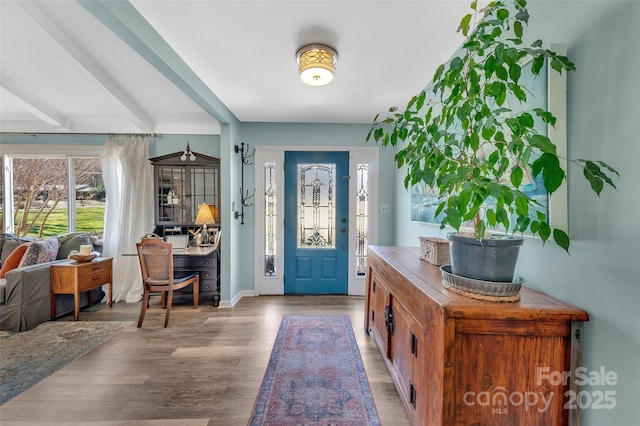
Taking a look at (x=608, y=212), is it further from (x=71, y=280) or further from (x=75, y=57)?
(x=71, y=280)

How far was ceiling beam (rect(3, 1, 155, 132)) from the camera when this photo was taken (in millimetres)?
1904

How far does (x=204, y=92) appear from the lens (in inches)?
101

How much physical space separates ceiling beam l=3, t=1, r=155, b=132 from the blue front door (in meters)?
1.99

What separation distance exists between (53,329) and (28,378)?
3.12ft

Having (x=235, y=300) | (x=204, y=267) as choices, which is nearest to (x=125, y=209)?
(x=204, y=267)

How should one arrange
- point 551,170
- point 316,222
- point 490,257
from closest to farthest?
1. point 551,170
2. point 490,257
3. point 316,222

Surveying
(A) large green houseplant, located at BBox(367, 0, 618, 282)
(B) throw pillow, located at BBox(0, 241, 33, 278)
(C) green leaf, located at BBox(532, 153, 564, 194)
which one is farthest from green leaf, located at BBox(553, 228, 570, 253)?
(B) throw pillow, located at BBox(0, 241, 33, 278)

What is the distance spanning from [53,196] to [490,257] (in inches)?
210

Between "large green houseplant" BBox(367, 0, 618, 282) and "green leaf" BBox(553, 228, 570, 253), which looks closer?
"large green houseplant" BBox(367, 0, 618, 282)

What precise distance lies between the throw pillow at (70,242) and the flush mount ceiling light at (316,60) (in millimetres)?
3617

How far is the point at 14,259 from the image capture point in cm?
303

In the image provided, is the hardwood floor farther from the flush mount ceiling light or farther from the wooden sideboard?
the flush mount ceiling light

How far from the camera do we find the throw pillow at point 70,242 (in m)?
3.38

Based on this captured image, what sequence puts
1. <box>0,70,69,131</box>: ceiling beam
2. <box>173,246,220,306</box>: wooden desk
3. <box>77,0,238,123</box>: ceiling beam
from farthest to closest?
<box>173,246,220,306</box>: wooden desk < <box>0,70,69,131</box>: ceiling beam < <box>77,0,238,123</box>: ceiling beam
